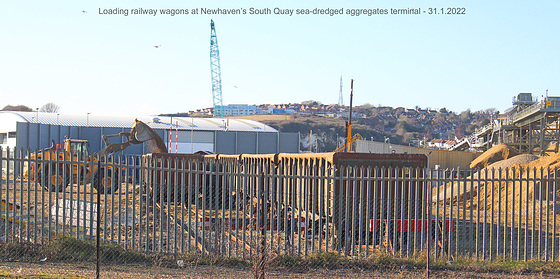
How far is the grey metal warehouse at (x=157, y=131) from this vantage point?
4894cm

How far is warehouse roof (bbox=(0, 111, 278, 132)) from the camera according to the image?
53.5 metres

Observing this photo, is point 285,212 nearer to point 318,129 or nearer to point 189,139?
point 189,139

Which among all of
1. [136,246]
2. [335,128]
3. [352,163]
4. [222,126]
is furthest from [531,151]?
[335,128]

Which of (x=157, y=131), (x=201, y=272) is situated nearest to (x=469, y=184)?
(x=201, y=272)

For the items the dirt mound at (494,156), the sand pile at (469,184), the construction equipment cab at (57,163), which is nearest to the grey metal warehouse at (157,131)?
the dirt mound at (494,156)

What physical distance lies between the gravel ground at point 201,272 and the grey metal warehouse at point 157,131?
39.5 meters

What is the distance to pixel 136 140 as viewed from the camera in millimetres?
26500

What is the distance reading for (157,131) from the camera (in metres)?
54.3

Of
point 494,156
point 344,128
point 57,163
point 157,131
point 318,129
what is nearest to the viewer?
point 57,163

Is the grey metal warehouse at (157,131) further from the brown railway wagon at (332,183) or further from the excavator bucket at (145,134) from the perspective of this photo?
the brown railway wagon at (332,183)

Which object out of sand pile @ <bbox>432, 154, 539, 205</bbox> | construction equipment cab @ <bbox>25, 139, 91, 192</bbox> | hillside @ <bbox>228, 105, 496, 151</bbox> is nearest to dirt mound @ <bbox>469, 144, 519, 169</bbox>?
sand pile @ <bbox>432, 154, 539, 205</bbox>

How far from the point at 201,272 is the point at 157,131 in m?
46.8

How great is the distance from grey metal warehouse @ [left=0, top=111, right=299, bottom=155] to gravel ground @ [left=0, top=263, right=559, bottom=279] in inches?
1557

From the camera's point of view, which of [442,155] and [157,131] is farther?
[157,131]
